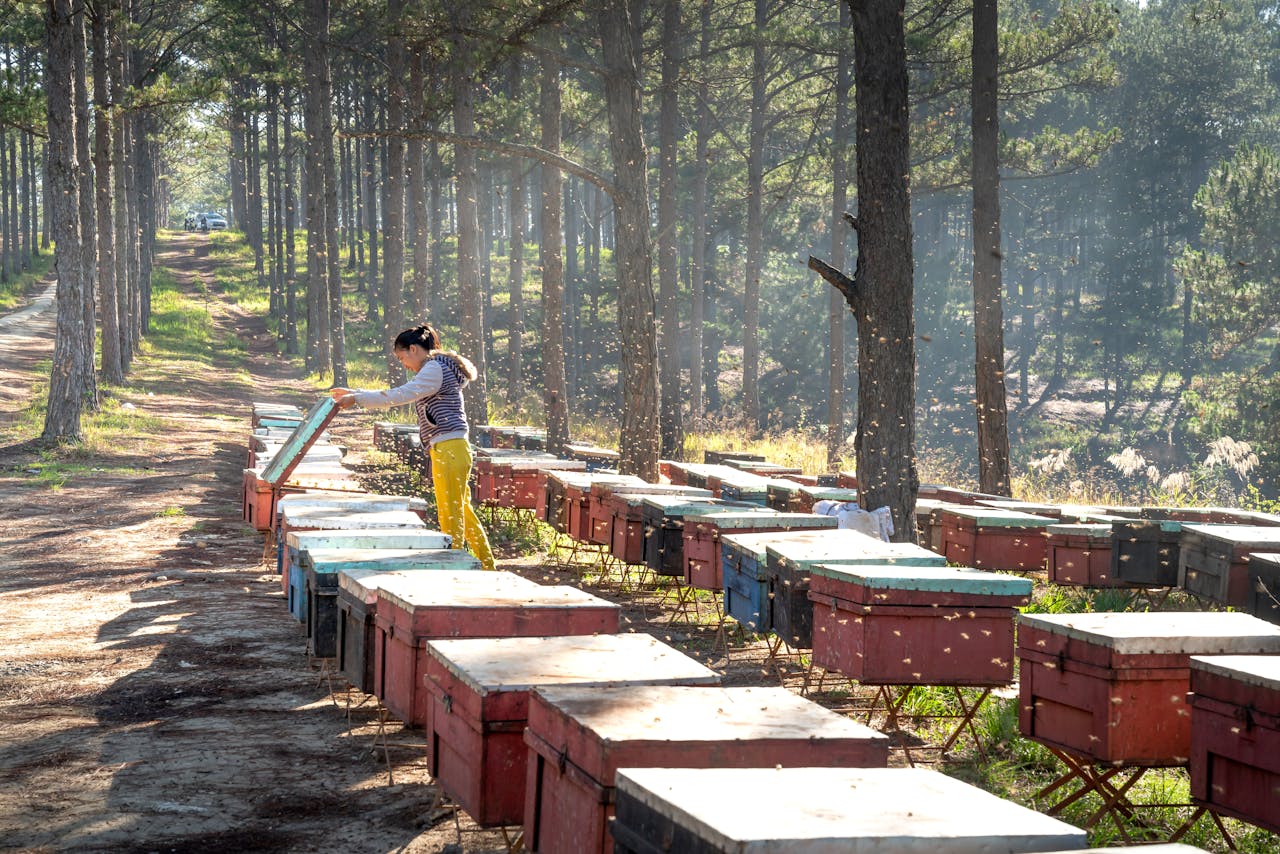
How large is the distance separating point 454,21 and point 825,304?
49.4 metres

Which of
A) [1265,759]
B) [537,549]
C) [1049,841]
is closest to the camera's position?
[1049,841]

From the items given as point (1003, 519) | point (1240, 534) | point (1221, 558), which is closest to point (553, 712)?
point (1221, 558)

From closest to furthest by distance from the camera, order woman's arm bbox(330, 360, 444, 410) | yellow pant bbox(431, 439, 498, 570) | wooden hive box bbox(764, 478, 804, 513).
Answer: woman's arm bbox(330, 360, 444, 410)
yellow pant bbox(431, 439, 498, 570)
wooden hive box bbox(764, 478, 804, 513)

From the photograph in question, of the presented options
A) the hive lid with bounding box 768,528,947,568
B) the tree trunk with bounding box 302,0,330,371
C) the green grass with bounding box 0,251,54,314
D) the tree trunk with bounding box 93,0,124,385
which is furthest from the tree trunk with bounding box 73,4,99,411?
the green grass with bounding box 0,251,54,314

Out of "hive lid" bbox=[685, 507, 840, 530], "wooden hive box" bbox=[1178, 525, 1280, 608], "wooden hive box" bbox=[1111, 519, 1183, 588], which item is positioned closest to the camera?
"wooden hive box" bbox=[1178, 525, 1280, 608]

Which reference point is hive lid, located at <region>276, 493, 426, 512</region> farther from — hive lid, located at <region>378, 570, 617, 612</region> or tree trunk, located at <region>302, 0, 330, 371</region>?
tree trunk, located at <region>302, 0, 330, 371</region>

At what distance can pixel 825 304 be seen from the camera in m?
67.4

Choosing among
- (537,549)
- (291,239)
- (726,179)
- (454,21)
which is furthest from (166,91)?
(726,179)

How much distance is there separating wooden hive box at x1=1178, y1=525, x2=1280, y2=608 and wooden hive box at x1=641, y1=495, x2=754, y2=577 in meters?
4.07

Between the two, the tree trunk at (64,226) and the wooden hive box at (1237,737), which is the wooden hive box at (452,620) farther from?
the tree trunk at (64,226)

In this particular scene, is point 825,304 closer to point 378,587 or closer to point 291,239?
point 291,239

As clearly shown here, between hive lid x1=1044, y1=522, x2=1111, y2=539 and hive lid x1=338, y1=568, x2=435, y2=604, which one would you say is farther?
hive lid x1=1044, y1=522, x2=1111, y2=539

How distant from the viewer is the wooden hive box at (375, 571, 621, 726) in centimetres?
664

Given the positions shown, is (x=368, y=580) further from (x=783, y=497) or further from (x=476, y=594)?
(x=783, y=497)
